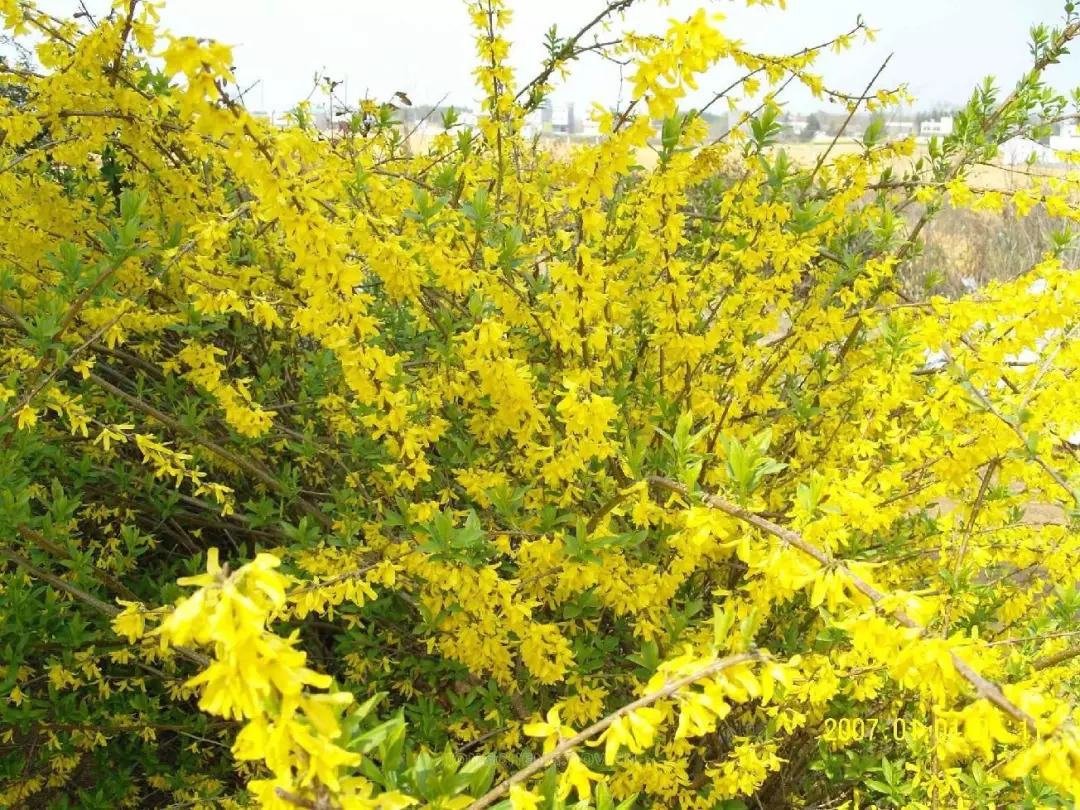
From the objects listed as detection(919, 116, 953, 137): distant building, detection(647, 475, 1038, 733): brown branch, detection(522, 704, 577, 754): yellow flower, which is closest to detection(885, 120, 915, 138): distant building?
detection(919, 116, 953, 137): distant building

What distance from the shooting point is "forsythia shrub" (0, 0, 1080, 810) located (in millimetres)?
2002

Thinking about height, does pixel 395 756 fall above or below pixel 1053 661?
above

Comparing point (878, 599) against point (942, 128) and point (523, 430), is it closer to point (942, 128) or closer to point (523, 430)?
point (523, 430)

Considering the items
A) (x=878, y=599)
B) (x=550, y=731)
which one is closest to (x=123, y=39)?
(x=550, y=731)

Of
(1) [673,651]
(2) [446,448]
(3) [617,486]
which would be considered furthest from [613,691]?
(2) [446,448]

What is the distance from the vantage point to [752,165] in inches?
110

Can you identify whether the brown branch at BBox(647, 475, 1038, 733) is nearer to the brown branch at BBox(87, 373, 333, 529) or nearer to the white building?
the brown branch at BBox(87, 373, 333, 529)

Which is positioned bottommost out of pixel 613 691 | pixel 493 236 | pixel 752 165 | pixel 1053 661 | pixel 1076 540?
pixel 613 691

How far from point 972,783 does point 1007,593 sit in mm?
1179

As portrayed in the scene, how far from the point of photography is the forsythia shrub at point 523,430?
6.57ft

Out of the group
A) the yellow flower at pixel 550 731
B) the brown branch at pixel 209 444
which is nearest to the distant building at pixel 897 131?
the brown branch at pixel 209 444

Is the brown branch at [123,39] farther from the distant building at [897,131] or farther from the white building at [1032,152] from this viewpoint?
the white building at [1032,152]

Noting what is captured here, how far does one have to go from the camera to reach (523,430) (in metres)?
2.38

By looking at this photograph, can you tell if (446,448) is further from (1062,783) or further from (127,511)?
(1062,783)
